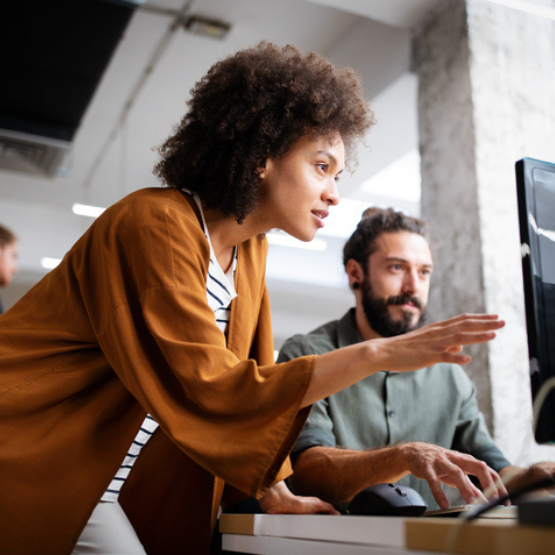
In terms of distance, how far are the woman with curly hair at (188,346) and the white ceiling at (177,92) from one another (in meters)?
1.88

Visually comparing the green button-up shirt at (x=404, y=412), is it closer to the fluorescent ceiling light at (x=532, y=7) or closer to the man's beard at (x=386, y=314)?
the man's beard at (x=386, y=314)

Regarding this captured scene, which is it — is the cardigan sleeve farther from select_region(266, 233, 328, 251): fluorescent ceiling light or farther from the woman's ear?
select_region(266, 233, 328, 251): fluorescent ceiling light

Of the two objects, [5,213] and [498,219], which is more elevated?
[5,213]

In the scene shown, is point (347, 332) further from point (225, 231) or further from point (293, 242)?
point (293, 242)

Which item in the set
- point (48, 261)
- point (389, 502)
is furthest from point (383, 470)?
point (48, 261)

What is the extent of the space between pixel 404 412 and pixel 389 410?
1.8 inches

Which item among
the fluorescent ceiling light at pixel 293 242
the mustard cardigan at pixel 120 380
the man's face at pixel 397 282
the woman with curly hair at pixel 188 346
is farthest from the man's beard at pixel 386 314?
the fluorescent ceiling light at pixel 293 242

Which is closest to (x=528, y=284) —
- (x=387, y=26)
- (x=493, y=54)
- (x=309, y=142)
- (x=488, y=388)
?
(x=309, y=142)

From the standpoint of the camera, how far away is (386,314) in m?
1.91

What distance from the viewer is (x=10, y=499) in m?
1.07

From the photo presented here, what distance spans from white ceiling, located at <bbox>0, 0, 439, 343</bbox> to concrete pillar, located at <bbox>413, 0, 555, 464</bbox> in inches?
15.5

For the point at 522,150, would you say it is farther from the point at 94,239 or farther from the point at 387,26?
the point at 94,239

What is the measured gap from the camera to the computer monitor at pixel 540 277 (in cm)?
78

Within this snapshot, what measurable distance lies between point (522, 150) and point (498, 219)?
33 cm
